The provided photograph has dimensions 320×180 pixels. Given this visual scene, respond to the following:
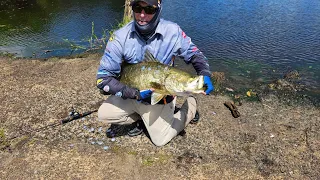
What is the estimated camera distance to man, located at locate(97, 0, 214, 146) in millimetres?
4379

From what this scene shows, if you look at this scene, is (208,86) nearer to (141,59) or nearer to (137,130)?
(141,59)

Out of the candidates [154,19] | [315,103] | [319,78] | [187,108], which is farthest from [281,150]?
[319,78]

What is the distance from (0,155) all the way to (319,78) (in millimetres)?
7121

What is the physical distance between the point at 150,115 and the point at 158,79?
876 millimetres

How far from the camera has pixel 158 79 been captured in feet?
13.9

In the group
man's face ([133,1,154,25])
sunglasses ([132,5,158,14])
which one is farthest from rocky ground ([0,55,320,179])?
sunglasses ([132,5,158,14])

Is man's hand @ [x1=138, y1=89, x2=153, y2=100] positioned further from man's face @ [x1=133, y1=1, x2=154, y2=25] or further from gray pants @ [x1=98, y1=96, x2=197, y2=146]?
man's face @ [x1=133, y1=1, x2=154, y2=25]

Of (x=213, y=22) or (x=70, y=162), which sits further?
(x=213, y=22)

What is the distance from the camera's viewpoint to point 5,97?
21.8 feet

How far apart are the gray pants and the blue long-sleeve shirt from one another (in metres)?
0.50

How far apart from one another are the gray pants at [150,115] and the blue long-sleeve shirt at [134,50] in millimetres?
504

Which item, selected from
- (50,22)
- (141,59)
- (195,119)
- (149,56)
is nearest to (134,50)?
(141,59)

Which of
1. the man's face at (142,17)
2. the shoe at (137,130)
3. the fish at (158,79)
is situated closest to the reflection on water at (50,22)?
the shoe at (137,130)

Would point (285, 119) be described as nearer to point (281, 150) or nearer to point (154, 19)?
point (281, 150)
